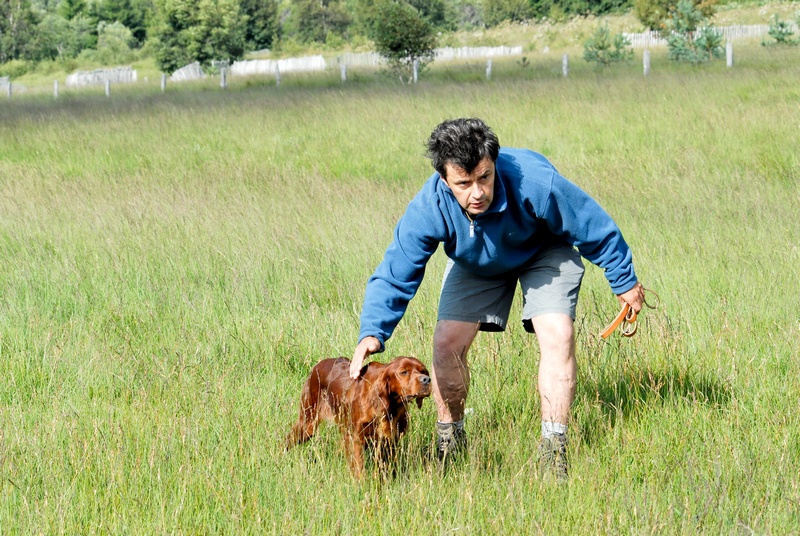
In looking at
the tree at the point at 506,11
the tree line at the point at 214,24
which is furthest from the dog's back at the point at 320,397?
the tree at the point at 506,11

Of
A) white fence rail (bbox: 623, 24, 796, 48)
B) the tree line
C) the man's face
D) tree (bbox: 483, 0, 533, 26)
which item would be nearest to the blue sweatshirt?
the man's face

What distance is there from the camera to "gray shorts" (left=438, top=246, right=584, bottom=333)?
3.54 m

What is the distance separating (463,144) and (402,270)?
55 centimetres

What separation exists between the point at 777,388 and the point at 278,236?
13.5ft

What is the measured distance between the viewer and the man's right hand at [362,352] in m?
3.19

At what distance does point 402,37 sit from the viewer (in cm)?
2544

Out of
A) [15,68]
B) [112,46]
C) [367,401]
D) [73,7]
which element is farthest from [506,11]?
→ [367,401]

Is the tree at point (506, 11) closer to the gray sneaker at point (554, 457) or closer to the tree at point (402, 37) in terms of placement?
the tree at point (402, 37)

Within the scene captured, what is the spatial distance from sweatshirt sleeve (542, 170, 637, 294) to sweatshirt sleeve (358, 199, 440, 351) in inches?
18.4

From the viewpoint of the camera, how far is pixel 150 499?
3158 mm

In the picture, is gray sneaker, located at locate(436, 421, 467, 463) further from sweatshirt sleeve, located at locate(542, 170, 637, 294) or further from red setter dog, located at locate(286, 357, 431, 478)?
sweatshirt sleeve, located at locate(542, 170, 637, 294)

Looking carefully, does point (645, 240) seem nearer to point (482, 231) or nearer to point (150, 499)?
point (482, 231)

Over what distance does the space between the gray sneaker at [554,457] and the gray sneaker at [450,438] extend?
0.36 m

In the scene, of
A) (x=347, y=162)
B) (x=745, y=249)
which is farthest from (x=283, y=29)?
(x=745, y=249)
